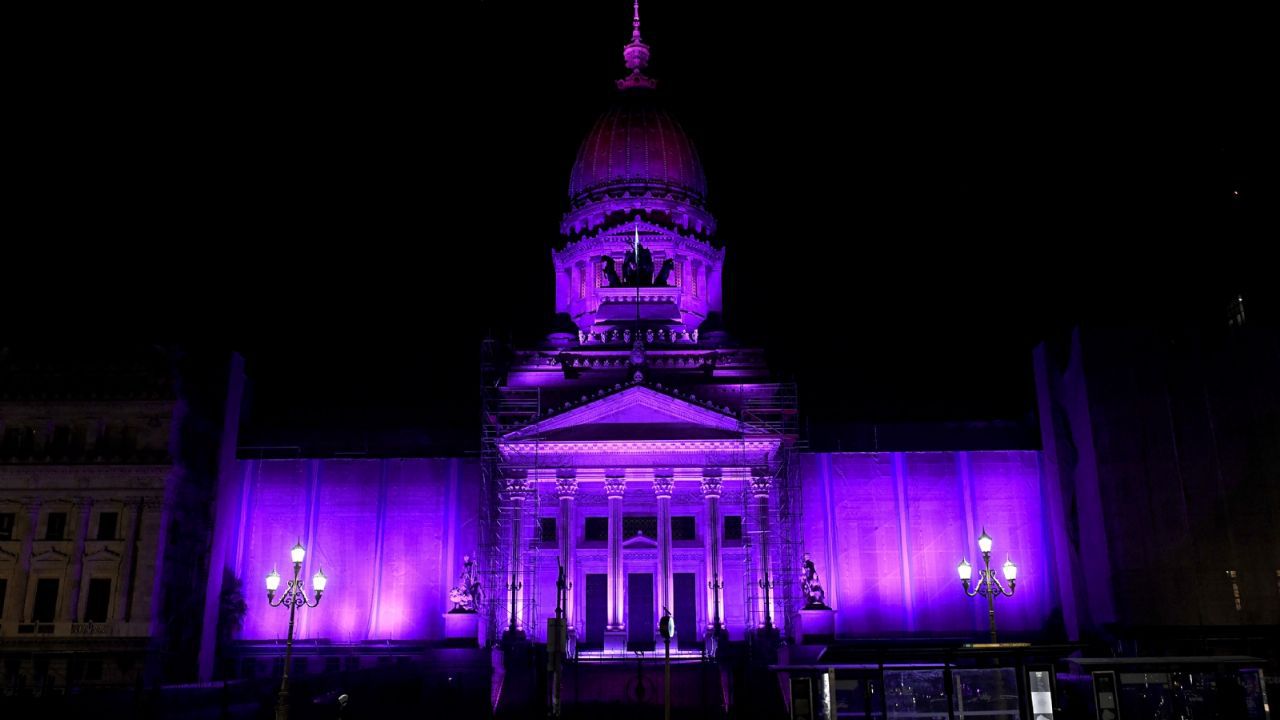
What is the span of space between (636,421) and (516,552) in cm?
654

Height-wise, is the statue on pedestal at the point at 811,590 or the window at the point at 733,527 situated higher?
the window at the point at 733,527

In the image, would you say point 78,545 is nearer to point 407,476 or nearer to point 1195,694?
point 407,476

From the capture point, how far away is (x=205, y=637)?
40500mm

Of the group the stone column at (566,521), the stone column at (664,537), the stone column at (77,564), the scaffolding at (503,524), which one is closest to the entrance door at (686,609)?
the stone column at (664,537)

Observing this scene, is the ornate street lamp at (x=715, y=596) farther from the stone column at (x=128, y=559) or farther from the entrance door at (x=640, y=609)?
the stone column at (x=128, y=559)

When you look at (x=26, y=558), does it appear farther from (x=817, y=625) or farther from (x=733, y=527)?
(x=817, y=625)

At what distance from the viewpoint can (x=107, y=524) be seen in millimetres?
39719

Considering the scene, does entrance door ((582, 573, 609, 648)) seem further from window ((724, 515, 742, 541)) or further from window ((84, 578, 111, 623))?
window ((84, 578, 111, 623))

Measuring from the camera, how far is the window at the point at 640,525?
1608 inches


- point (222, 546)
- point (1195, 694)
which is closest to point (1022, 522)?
point (1195, 694)

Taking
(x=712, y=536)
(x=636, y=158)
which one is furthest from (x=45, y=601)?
(x=636, y=158)

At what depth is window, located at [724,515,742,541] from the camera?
41.0 m

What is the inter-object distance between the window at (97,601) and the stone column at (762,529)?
2323 centimetres

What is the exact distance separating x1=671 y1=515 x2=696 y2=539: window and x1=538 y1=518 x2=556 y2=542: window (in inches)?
177
